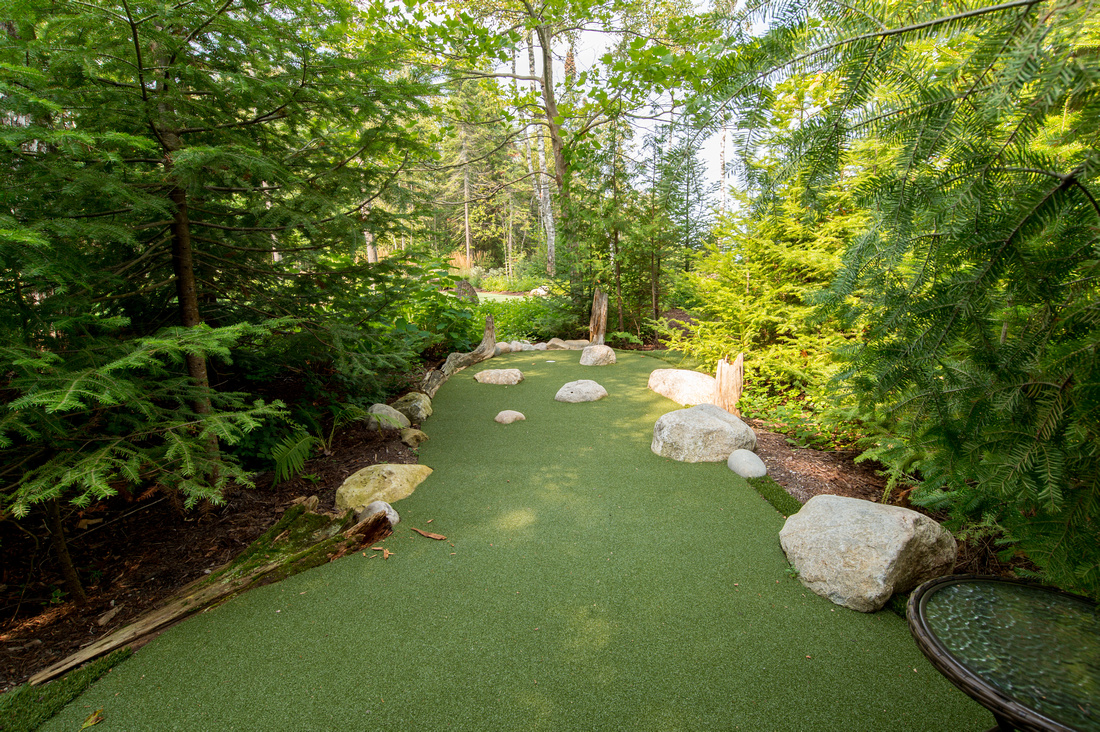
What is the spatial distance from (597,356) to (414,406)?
3.40 m

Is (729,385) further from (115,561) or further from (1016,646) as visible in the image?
(115,561)

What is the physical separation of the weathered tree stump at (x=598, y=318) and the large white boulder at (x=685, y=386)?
328 centimetres

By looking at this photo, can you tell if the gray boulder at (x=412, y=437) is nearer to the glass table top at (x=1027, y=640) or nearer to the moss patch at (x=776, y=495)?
the moss patch at (x=776, y=495)

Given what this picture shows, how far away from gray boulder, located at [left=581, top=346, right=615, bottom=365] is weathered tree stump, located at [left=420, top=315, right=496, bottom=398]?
1743 millimetres

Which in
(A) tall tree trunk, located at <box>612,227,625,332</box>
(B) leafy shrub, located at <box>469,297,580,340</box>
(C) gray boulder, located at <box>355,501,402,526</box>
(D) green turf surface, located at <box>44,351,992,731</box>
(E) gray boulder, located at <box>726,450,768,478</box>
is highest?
(A) tall tree trunk, located at <box>612,227,625,332</box>

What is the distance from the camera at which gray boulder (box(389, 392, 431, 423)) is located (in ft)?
15.8

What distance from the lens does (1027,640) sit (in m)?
1.23

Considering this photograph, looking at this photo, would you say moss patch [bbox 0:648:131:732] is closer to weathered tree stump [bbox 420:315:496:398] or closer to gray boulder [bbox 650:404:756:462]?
gray boulder [bbox 650:404:756:462]

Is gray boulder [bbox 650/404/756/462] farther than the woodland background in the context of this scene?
Yes

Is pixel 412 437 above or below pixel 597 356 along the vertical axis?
below

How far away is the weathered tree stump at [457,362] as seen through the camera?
5.94 meters

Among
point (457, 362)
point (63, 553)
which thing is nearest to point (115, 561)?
point (63, 553)

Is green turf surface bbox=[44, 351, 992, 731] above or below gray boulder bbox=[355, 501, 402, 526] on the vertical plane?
below

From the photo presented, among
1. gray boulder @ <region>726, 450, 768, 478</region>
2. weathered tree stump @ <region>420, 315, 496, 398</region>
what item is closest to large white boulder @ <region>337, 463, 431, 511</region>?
weathered tree stump @ <region>420, 315, 496, 398</region>
